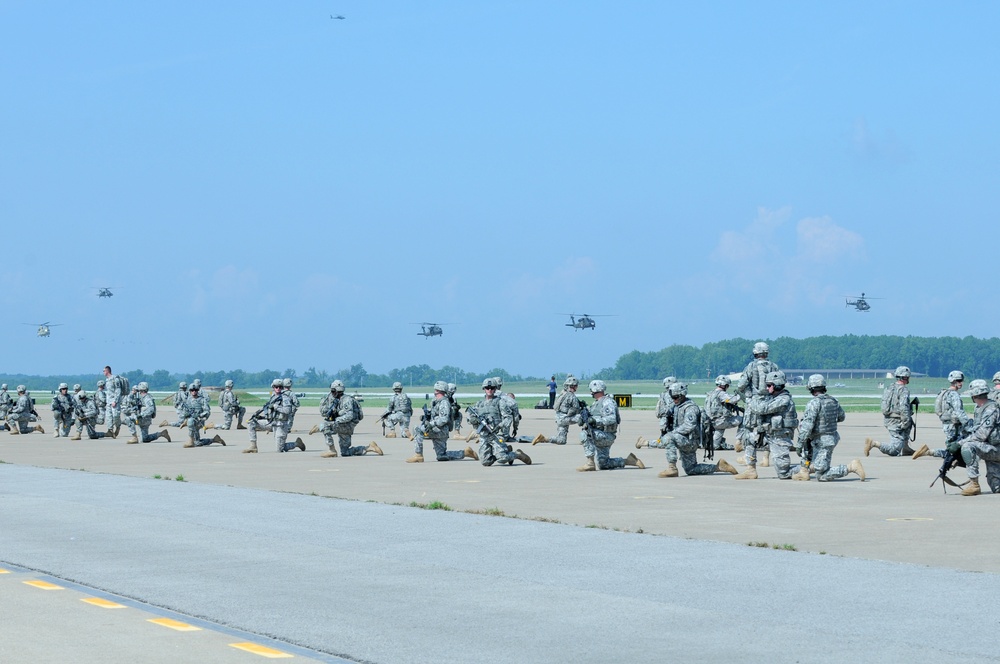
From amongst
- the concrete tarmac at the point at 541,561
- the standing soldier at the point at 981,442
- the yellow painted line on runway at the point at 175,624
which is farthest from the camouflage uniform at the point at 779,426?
the yellow painted line on runway at the point at 175,624

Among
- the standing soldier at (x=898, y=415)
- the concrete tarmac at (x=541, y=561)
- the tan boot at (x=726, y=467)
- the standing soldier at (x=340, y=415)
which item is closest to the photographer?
the concrete tarmac at (x=541, y=561)

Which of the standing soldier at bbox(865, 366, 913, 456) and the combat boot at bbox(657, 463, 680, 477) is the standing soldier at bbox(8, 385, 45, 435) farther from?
the combat boot at bbox(657, 463, 680, 477)

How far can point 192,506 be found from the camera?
20.0 metres

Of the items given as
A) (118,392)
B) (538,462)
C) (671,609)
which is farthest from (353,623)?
(118,392)

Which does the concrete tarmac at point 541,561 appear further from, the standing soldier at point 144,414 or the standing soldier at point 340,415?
the standing soldier at point 144,414

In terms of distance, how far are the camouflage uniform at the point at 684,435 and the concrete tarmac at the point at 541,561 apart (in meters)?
0.58

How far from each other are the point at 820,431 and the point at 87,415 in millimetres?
27227

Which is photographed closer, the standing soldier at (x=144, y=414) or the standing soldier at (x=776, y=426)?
the standing soldier at (x=776, y=426)

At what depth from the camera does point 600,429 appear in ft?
85.7

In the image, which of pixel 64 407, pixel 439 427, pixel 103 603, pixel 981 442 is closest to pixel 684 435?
pixel 981 442

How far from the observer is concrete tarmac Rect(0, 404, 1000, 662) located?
9.89m

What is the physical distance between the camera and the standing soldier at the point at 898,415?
30516 mm

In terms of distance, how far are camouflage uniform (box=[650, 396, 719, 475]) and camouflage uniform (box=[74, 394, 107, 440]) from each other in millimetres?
24244

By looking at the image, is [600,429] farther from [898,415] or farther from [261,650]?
[261,650]
